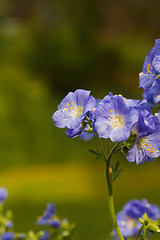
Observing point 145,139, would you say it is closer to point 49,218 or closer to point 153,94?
point 153,94

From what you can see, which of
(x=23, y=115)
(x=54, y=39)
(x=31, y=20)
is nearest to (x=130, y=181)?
(x=23, y=115)

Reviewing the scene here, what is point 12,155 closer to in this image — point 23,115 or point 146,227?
point 23,115

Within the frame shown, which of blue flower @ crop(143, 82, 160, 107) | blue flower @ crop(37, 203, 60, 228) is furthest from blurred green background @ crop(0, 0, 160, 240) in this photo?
blue flower @ crop(143, 82, 160, 107)

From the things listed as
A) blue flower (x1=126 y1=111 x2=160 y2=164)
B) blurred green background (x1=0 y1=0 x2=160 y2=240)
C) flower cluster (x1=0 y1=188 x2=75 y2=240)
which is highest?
blurred green background (x1=0 y1=0 x2=160 y2=240)

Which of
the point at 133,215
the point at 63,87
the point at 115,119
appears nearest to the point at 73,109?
the point at 115,119

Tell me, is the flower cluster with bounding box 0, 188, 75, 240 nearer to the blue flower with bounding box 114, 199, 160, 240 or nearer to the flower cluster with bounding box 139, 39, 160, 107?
the blue flower with bounding box 114, 199, 160, 240

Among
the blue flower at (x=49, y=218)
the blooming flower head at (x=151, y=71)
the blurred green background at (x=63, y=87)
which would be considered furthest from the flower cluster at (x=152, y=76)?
the blurred green background at (x=63, y=87)

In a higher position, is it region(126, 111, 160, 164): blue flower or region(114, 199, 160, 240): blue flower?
region(126, 111, 160, 164): blue flower
